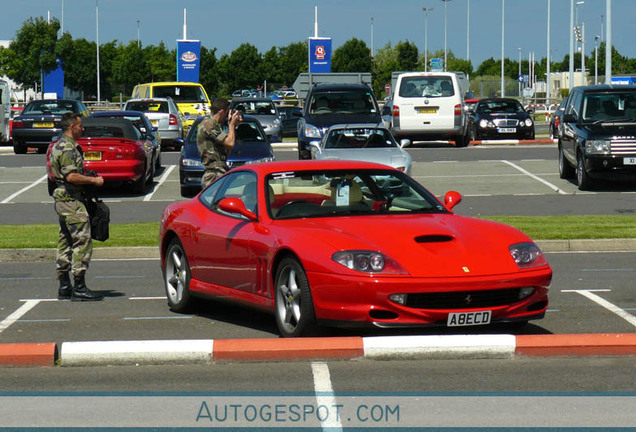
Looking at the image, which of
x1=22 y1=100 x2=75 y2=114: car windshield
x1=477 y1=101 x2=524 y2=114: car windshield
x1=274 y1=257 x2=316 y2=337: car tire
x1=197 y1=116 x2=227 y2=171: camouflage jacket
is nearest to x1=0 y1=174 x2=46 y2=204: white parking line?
x1=22 y1=100 x2=75 y2=114: car windshield

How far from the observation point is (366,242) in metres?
8.76

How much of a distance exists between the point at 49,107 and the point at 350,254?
93.2ft

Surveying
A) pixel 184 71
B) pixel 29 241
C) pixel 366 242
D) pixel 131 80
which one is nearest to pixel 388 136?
pixel 29 241

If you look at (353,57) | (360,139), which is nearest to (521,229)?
(360,139)

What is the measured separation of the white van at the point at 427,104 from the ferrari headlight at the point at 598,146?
10414 millimetres

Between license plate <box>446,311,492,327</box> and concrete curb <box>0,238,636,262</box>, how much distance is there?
764cm

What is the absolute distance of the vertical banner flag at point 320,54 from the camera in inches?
2741

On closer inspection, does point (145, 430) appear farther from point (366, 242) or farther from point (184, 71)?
point (184, 71)

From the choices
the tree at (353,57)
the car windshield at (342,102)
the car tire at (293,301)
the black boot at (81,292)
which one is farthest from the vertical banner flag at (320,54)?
the car tire at (293,301)

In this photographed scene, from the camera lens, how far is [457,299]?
8.62 m

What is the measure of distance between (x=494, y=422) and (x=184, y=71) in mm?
59555

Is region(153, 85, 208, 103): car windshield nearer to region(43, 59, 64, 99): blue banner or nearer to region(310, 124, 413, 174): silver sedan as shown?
region(310, 124, 413, 174): silver sedan

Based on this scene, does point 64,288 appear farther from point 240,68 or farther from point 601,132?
point 240,68

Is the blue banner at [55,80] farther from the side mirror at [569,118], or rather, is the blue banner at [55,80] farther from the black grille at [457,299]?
the black grille at [457,299]
